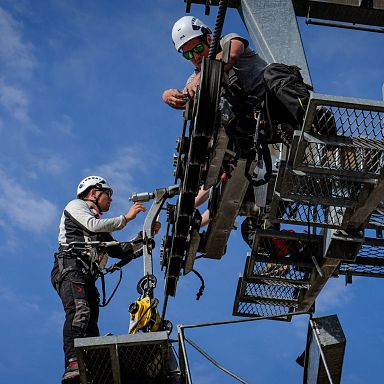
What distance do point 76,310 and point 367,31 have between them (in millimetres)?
5388

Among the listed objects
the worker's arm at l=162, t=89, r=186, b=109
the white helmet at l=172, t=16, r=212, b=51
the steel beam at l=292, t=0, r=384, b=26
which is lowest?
the worker's arm at l=162, t=89, r=186, b=109

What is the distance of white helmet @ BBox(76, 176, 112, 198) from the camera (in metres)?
12.0

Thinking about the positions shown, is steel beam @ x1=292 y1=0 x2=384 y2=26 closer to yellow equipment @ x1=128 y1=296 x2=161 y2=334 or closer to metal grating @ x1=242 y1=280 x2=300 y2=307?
metal grating @ x1=242 y1=280 x2=300 y2=307

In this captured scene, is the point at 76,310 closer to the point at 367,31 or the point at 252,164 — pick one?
the point at 252,164

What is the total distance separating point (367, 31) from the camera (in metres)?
11.9

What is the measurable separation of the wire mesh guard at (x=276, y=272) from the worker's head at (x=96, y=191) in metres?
2.15

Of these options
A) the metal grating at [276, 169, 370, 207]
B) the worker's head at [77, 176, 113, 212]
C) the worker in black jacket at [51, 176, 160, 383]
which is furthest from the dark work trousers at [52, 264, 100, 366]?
the metal grating at [276, 169, 370, 207]

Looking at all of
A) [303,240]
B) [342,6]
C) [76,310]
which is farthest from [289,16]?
[76,310]

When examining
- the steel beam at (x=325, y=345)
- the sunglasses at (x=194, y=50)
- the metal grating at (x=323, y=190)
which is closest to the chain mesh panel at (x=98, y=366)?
the steel beam at (x=325, y=345)

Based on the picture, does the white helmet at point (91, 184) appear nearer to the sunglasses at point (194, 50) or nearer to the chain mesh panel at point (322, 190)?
the sunglasses at point (194, 50)

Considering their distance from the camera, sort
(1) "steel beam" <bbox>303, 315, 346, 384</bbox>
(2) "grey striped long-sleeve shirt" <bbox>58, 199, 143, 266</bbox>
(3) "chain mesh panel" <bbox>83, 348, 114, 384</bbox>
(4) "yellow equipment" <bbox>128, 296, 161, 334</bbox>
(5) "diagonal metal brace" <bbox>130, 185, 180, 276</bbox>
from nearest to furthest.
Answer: (3) "chain mesh panel" <bbox>83, 348, 114, 384</bbox> < (1) "steel beam" <bbox>303, 315, 346, 384</bbox> < (4) "yellow equipment" <bbox>128, 296, 161, 334</bbox> < (5) "diagonal metal brace" <bbox>130, 185, 180, 276</bbox> < (2) "grey striped long-sleeve shirt" <bbox>58, 199, 143, 266</bbox>

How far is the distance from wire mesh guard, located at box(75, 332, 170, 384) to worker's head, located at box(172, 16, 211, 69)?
139 inches

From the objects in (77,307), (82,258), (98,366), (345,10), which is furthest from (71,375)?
(345,10)

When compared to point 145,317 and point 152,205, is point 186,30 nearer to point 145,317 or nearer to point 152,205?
point 152,205
